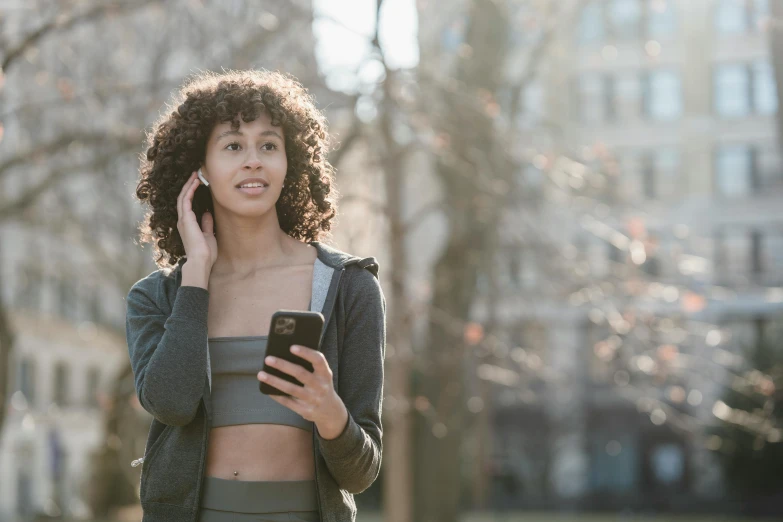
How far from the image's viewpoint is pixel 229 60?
11.2m

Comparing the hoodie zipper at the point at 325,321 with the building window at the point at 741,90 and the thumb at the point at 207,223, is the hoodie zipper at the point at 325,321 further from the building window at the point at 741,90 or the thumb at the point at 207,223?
the building window at the point at 741,90

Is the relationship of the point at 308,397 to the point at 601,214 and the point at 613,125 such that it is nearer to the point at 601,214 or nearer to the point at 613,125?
the point at 601,214

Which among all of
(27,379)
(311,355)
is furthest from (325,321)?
(27,379)

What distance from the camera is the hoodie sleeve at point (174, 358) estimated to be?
9.43ft

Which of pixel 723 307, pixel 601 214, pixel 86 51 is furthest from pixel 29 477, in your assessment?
pixel 601 214

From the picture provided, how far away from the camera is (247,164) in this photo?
3.13 m

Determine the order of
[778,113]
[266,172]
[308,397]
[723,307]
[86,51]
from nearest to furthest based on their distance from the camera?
[308,397]
[266,172]
[778,113]
[86,51]
[723,307]

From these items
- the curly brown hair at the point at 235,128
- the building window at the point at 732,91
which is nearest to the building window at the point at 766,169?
the building window at the point at 732,91

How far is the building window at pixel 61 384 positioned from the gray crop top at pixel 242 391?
3956 cm

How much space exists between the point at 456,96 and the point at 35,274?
43.4 ft

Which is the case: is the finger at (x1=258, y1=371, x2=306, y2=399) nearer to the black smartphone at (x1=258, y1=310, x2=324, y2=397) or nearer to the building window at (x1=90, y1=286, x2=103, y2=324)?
the black smartphone at (x1=258, y1=310, x2=324, y2=397)

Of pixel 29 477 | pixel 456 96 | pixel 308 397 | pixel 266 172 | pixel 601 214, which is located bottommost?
pixel 29 477

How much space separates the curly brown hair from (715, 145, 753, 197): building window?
42.9 meters

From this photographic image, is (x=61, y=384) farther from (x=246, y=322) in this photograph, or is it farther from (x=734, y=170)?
(x=246, y=322)
